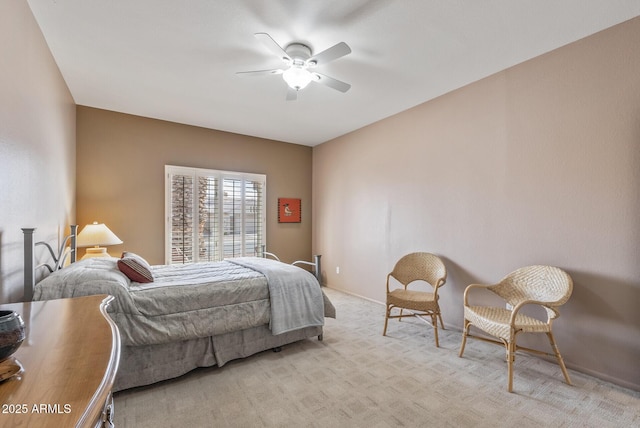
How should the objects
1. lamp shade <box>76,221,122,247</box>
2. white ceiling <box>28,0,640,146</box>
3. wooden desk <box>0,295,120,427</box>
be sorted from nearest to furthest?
wooden desk <box>0,295,120,427</box> → white ceiling <box>28,0,640,146</box> → lamp shade <box>76,221,122,247</box>

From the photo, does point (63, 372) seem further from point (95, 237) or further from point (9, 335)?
point (95, 237)

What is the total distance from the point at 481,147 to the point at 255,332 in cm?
311

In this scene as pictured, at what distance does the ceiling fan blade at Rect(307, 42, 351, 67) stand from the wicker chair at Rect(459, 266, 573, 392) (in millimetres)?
2378

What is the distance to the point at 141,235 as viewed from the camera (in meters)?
4.49

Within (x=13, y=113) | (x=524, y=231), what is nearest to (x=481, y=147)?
(x=524, y=231)

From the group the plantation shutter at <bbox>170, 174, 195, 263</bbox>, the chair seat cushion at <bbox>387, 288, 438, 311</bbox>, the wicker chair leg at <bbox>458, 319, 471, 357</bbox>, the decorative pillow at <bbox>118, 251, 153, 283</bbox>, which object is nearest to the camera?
the decorative pillow at <bbox>118, 251, 153, 283</bbox>

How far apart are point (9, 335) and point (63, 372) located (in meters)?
0.18

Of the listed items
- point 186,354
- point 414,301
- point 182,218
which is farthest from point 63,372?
point 182,218

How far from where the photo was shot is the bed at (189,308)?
2.22 metres

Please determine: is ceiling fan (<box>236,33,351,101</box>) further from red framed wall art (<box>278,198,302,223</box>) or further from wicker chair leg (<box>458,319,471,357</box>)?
red framed wall art (<box>278,198,302,223</box>)

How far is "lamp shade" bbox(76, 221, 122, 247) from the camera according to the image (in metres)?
3.55

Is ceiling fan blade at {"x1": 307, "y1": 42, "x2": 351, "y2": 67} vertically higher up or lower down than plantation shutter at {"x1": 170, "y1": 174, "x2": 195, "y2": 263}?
higher up

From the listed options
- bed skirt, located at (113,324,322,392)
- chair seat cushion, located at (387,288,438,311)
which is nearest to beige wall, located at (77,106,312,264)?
bed skirt, located at (113,324,322,392)

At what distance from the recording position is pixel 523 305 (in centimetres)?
240
